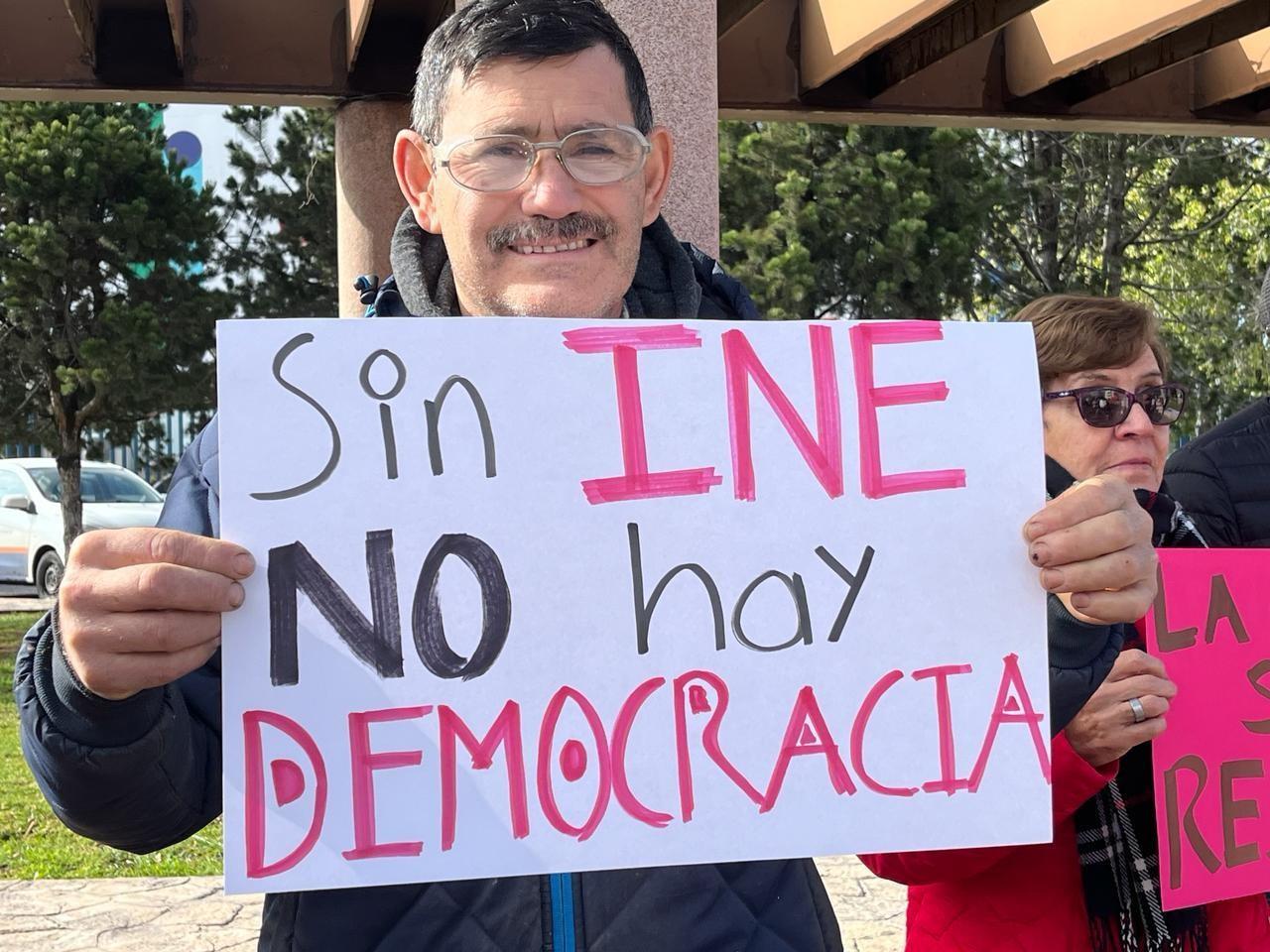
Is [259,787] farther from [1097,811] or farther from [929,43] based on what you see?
[929,43]

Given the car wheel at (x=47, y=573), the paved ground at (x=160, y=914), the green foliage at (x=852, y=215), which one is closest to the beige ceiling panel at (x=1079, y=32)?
the paved ground at (x=160, y=914)

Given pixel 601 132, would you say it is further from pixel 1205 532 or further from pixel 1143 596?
pixel 1205 532

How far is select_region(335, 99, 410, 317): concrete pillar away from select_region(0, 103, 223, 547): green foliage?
8378 millimetres

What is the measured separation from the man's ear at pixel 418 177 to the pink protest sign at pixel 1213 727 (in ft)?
3.83

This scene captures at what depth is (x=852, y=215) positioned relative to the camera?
15391mm

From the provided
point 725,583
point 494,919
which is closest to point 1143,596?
point 725,583

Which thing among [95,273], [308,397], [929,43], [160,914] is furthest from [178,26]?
[95,273]

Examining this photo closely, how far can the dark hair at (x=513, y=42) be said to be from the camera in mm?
1635

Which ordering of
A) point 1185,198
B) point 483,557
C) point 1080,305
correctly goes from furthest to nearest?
point 1185,198
point 1080,305
point 483,557

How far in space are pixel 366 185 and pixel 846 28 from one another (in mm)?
2455

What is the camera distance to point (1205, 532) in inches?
97.1

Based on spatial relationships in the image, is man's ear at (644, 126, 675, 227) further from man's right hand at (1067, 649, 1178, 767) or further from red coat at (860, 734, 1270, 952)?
red coat at (860, 734, 1270, 952)

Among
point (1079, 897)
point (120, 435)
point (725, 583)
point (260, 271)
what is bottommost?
point (1079, 897)

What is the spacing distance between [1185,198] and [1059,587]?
18.6 metres
